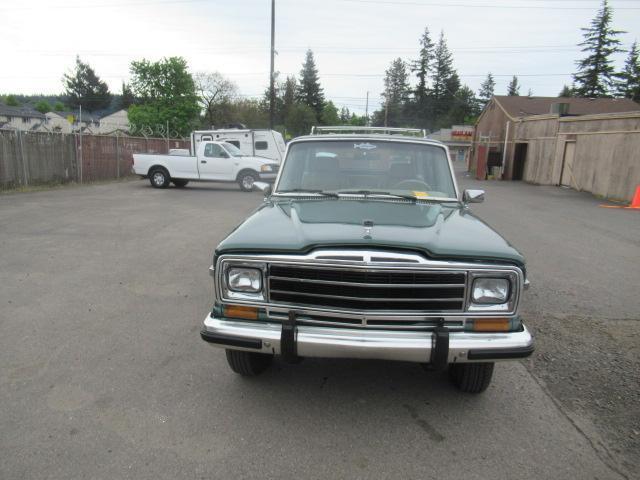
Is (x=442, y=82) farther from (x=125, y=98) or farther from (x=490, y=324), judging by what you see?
(x=490, y=324)

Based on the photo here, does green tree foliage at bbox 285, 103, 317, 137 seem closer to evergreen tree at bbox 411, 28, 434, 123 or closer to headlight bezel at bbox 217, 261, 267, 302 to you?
evergreen tree at bbox 411, 28, 434, 123

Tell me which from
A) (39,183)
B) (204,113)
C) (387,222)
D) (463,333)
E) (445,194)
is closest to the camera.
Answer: (463,333)

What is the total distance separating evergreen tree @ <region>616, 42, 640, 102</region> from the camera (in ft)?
190

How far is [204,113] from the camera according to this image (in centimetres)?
6769

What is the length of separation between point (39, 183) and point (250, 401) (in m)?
17.5

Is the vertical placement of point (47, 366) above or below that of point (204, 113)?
below

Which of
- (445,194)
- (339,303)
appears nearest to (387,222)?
(339,303)

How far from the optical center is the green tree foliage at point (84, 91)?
97.0 metres

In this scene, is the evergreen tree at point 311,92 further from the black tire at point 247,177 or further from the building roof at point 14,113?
the black tire at point 247,177

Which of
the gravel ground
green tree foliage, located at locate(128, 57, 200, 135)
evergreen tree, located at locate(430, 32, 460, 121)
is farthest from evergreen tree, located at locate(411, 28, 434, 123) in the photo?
the gravel ground

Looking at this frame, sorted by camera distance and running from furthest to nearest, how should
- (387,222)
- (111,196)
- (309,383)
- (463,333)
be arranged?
(111,196) < (309,383) < (387,222) < (463,333)

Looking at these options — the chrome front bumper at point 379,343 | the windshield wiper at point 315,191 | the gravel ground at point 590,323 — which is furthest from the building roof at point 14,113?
the chrome front bumper at point 379,343

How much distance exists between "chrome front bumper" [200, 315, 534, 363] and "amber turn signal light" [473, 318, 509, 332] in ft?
0.11

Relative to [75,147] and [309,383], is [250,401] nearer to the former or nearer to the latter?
[309,383]
